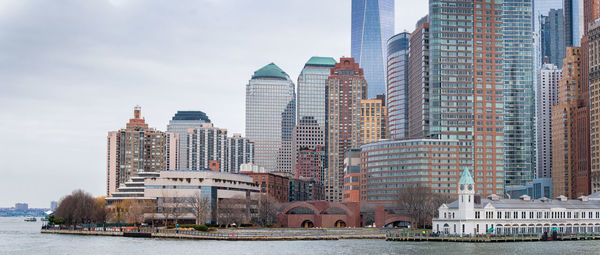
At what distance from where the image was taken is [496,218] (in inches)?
7367

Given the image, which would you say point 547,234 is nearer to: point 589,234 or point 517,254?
point 589,234

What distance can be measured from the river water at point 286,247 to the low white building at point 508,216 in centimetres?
1402

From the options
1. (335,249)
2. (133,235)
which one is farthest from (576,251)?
(133,235)

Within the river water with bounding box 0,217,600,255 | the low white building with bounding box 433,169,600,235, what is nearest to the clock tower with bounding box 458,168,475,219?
the low white building with bounding box 433,169,600,235

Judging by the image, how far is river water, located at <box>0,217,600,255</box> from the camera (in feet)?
485

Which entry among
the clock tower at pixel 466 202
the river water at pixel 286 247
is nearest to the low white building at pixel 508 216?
the clock tower at pixel 466 202

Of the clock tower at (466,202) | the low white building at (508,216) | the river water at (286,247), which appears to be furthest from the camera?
the low white building at (508,216)

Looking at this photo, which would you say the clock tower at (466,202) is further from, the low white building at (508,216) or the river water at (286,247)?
the river water at (286,247)

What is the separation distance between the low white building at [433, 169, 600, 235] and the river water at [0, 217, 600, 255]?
14.0m

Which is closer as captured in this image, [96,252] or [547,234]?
[96,252]

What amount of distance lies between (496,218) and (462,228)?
8.86 meters

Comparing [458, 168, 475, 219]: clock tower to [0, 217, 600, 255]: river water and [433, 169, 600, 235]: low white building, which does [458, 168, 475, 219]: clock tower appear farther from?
[0, 217, 600, 255]: river water

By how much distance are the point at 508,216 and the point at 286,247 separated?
59.1 meters

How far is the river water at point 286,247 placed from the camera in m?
148
